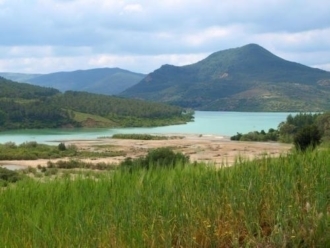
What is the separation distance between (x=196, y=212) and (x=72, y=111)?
139 m

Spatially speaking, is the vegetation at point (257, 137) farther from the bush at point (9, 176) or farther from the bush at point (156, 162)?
the bush at point (156, 162)

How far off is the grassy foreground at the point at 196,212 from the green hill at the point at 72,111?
124639mm

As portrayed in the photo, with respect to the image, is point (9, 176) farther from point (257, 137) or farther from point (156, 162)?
point (257, 137)

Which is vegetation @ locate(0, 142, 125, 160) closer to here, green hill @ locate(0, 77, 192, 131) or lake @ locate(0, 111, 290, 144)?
lake @ locate(0, 111, 290, 144)

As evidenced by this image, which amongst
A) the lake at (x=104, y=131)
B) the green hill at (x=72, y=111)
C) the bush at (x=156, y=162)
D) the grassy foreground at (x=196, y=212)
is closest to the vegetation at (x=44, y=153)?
the lake at (x=104, y=131)

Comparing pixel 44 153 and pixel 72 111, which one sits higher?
pixel 72 111

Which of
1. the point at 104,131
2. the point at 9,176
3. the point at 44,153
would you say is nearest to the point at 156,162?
the point at 9,176

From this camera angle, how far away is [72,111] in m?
141

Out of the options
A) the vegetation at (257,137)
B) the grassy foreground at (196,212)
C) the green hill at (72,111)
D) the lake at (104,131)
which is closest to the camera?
the grassy foreground at (196,212)

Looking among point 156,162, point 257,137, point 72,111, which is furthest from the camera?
point 72,111

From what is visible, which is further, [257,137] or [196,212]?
[257,137]

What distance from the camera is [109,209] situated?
482 centimetres

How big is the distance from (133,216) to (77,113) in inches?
5478

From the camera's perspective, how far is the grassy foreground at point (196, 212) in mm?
4027
